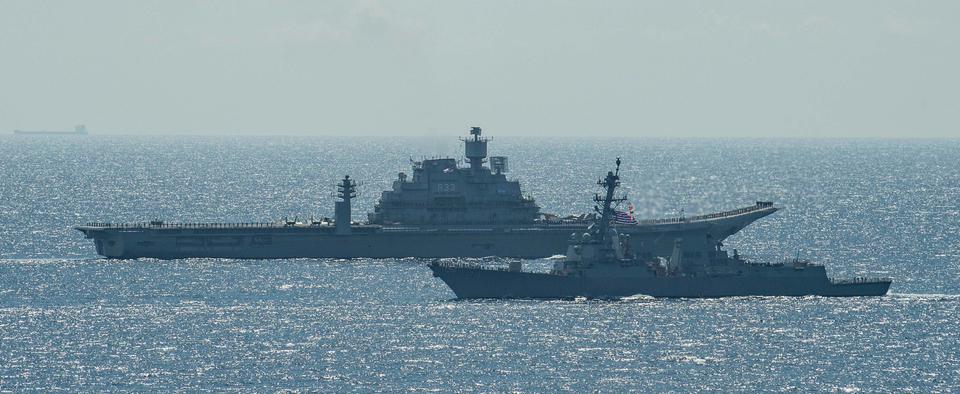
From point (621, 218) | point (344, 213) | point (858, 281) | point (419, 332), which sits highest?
point (621, 218)

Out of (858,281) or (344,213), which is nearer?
(858,281)

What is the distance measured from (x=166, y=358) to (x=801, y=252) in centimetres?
5477

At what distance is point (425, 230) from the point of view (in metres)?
114

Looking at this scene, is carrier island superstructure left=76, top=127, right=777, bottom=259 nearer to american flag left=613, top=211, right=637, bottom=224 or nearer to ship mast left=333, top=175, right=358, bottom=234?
ship mast left=333, top=175, right=358, bottom=234

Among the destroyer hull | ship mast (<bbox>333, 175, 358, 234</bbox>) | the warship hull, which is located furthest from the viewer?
ship mast (<bbox>333, 175, 358, 234</bbox>)

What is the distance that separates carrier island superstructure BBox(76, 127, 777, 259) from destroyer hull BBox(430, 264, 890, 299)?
1652 cm

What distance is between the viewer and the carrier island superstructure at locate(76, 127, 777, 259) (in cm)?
11306

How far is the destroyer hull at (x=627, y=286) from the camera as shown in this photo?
93.4 metres

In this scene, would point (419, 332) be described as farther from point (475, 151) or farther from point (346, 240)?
point (475, 151)

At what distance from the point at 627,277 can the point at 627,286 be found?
0.45m

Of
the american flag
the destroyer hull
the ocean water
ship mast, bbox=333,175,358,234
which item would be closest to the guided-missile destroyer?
the destroyer hull

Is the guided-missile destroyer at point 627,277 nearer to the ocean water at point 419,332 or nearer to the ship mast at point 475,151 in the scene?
the ocean water at point 419,332

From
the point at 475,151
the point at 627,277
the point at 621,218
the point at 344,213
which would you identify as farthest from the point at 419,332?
the point at 475,151

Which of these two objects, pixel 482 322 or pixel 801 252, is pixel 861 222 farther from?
pixel 482 322
